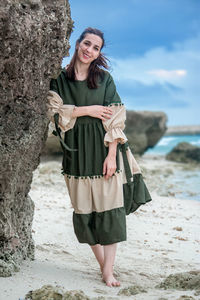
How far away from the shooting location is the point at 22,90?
3.00 meters

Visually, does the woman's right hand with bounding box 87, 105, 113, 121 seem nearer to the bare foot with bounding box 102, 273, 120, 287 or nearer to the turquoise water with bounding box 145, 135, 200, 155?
the bare foot with bounding box 102, 273, 120, 287

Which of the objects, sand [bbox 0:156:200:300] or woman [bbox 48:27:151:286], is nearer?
sand [bbox 0:156:200:300]

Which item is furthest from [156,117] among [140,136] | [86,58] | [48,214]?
[86,58]

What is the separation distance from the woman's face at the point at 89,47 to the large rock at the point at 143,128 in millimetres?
11089

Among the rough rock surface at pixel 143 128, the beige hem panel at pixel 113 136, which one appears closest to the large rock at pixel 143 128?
the rough rock surface at pixel 143 128

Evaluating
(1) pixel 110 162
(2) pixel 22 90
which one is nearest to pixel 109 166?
(1) pixel 110 162

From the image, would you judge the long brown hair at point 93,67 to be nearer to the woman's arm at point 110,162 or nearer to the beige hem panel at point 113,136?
the beige hem panel at point 113,136

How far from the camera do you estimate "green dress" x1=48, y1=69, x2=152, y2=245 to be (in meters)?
3.52

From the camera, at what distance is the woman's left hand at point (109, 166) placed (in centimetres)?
349

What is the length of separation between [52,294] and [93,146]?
1254 millimetres

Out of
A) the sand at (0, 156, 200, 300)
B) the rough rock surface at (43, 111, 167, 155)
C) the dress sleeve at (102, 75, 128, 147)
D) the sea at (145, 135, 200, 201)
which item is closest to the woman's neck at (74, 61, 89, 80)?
the dress sleeve at (102, 75, 128, 147)

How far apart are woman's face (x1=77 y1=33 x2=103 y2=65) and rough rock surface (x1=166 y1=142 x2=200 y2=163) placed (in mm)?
12612

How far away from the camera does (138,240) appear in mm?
5176

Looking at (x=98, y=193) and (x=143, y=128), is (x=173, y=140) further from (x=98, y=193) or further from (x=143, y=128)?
(x=98, y=193)
